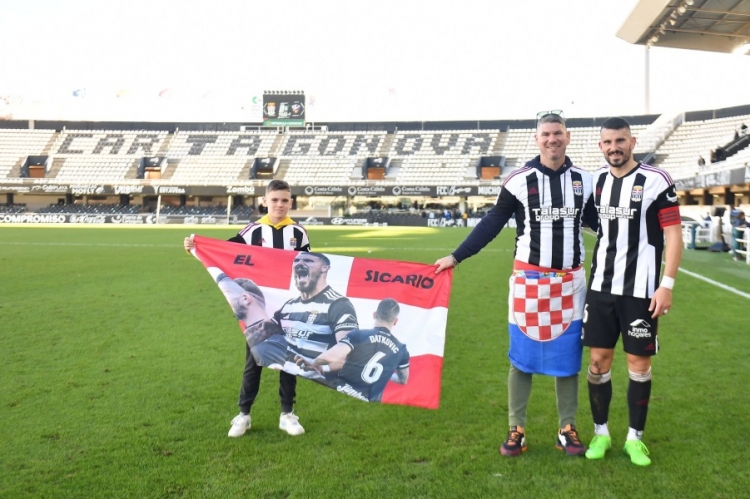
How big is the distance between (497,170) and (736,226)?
127ft

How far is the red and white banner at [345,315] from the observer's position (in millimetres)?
3779

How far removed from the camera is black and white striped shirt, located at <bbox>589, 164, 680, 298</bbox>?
3.24 meters

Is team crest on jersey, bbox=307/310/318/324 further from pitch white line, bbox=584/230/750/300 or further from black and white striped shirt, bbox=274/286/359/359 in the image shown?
pitch white line, bbox=584/230/750/300

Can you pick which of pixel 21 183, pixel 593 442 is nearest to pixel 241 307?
pixel 593 442

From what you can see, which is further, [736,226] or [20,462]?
[736,226]

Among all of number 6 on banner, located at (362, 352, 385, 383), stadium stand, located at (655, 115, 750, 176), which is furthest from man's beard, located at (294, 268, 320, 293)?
stadium stand, located at (655, 115, 750, 176)

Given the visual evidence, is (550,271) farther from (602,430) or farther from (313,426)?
(313,426)

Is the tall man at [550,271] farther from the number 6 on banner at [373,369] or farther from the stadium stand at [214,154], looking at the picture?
the stadium stand at [214,154]

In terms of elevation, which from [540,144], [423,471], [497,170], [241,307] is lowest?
[423,471]

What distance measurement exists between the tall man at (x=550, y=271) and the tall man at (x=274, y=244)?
1.37 metres

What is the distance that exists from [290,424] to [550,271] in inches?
72.7

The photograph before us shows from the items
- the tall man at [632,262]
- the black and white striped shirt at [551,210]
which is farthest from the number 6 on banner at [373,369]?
the tall man at [632,262]

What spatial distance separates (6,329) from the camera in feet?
22.5

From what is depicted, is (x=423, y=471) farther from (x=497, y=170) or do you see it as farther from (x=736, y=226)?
(x=497, y=170)
